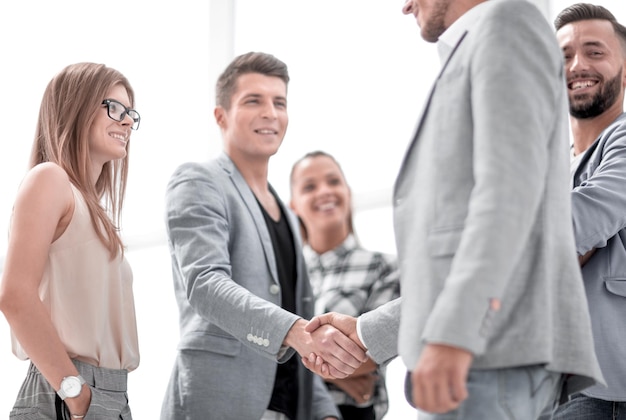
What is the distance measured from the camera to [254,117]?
2674mm

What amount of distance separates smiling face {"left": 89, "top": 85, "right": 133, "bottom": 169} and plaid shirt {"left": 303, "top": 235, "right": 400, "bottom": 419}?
1.13 meters

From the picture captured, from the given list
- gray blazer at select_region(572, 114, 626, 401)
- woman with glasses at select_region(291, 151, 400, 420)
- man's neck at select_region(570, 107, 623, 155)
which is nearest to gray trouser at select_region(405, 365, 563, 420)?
gray blazer at select_region(572, 114, 626, 401)

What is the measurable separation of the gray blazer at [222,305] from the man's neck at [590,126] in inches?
37.4

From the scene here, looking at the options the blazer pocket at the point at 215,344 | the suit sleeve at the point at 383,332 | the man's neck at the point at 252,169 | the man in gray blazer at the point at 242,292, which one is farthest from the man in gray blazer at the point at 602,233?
the man's neck at the point at 252,169

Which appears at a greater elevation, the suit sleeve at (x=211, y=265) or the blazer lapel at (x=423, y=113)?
the blazer lapel at (x=423, y=113)

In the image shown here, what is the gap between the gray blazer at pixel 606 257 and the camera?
1.91 m

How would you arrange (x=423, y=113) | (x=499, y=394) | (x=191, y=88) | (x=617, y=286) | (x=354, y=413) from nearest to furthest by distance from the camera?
(x=499, y=394) → (x=423, y=113) → (x=617, y=286) → (x=354, y=413) → (x=191, y=88)

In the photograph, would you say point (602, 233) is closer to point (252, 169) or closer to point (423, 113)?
point (423, 113)

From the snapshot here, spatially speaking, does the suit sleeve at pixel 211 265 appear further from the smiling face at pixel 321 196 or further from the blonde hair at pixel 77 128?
the smiling face at pixel 321 196

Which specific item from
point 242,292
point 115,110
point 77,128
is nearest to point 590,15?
point 242,292

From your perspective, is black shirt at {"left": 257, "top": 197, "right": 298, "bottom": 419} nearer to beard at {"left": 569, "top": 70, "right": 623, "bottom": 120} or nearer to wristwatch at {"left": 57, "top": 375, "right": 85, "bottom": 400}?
wristwatch at {"left": 57, "top": 375, "right": 85, "bottom": 400}

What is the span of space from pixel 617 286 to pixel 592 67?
2.27ft

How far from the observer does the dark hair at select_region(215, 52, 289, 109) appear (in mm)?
2758

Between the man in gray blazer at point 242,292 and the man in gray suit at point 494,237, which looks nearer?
the man in gray suit at point 494,237
